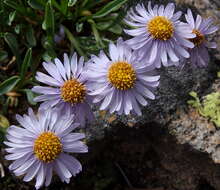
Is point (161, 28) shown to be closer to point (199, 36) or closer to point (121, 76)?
point (199, 36)

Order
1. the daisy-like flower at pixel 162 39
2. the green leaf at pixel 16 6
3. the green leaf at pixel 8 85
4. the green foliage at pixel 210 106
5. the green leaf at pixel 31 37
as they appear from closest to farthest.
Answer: the daisy-like flower at pixel 162 39 → the green leaf at pixel 8 85 → the green leaf at pixel 16 6 → the green foliage at pixel 210 106 → the green leaf at pixel 31 37

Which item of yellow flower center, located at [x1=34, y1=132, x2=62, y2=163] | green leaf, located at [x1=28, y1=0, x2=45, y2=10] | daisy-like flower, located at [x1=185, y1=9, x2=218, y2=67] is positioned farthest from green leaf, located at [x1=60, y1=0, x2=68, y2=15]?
yellow flower center, located at [x1=34, y1=132, x2=62, y2=163]

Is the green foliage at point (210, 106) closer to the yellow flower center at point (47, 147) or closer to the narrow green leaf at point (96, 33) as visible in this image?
the narrow green leaf at point (96, 33)

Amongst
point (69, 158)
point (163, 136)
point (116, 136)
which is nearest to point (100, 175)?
point (116, 136)

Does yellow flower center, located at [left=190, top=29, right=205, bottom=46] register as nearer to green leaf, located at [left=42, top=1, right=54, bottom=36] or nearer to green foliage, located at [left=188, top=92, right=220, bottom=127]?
green foliage, located at [left=188, top=92, right=220, bottom=127]

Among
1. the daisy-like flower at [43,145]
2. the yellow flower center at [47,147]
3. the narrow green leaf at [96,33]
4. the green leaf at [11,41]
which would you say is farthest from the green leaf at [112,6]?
the yellow flower center at [47,147]

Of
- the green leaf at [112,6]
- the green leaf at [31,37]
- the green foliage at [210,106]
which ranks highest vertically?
the green leaf at [112,6]

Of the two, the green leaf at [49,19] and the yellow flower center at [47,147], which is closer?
the yellow flower center at [47,147]

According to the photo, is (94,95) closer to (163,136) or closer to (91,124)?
(91,124)
